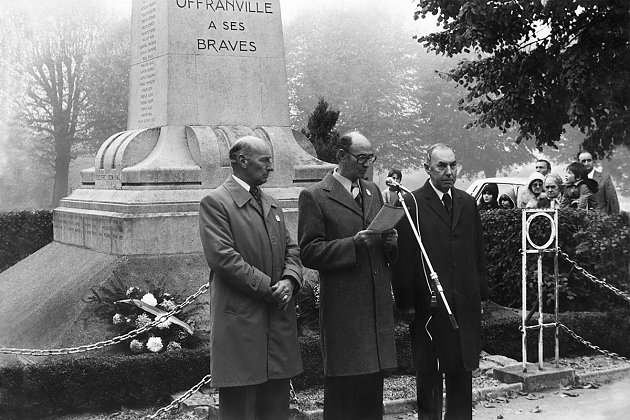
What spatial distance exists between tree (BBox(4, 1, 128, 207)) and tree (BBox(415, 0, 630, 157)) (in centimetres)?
2127

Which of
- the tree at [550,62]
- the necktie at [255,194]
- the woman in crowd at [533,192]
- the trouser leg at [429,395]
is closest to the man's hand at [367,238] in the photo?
the necktie at [255,194]

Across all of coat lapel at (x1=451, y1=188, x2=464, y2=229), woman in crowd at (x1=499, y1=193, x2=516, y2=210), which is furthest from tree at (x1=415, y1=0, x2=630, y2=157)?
coat lapel at (x1=451, y1=188, x2=464, y2=229)

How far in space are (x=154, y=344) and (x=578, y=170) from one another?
6151 millimetres

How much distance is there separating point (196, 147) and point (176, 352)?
135 inches

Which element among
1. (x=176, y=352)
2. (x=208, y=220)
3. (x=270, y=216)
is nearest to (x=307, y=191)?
(x=270, y=216)

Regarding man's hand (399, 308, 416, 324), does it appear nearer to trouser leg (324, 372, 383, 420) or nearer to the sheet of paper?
trouser leg (324, 372, 383, 420)

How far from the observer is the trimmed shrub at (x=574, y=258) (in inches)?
397

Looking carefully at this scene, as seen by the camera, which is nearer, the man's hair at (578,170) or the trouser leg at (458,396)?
the trouser leg at (458,396)

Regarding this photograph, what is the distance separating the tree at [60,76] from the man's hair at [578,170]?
22.9m

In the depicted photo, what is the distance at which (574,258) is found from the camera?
406 inches

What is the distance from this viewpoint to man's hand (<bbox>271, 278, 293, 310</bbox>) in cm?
521

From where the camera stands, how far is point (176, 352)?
24.6 ft

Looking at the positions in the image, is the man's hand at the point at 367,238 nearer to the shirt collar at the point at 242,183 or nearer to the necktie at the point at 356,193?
the necktie at the point at 356,193

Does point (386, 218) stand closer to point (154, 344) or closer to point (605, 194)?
point (154, 344)
